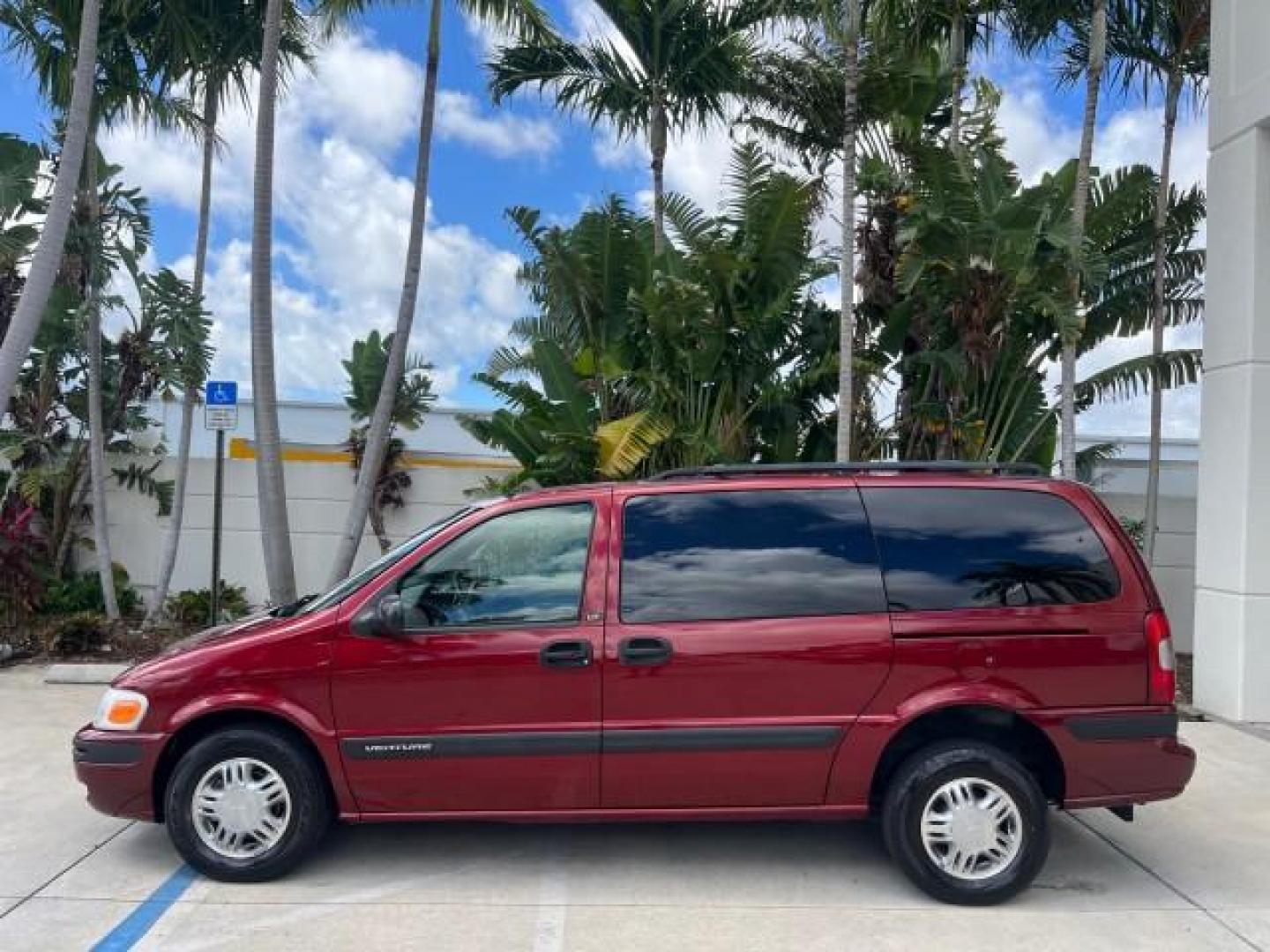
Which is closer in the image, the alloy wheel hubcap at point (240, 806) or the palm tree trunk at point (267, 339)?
the alloy wheel hubcap at point (240, 806)

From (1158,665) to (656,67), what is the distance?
8.79 meters

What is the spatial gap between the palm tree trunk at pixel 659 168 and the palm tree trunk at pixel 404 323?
2.50 m

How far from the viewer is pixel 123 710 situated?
486cm

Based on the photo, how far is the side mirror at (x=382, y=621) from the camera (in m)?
4.78

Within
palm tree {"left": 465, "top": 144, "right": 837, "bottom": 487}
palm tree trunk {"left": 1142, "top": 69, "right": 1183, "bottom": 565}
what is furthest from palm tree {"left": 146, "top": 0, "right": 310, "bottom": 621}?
palm tree trunk {"left": 1142, "top": 69, "right": 1183, "bottom": 565}

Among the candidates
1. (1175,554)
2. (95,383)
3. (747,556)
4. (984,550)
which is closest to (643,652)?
(747,556)

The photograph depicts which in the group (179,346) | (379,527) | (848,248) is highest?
(848,248)

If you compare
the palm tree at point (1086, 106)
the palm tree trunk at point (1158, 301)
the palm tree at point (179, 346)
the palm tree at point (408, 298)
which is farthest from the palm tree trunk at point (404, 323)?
the palm tree trunk at point (1158, 301)

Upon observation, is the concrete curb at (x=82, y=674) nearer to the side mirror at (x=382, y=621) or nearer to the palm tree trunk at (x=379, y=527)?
the palm tree trunk at (x=379, y=527)

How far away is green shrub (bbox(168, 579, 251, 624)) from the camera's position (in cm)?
1145

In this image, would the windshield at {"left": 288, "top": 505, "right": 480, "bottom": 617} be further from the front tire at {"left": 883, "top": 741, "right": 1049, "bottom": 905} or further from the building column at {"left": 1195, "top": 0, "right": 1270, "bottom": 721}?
the building column at {"left": 1195, "top": 0, "right": 1270, "bottom": 721}

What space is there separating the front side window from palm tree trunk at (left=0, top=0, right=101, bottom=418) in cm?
639

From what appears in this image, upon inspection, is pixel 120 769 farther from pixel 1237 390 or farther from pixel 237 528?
pixel 1237 390

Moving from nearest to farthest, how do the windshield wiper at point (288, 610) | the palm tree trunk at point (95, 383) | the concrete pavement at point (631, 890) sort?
the concrete pavement at point (631, 890) < the windshield wiper at point (288, 610) < the palm tree trunk at point (95, 383)
